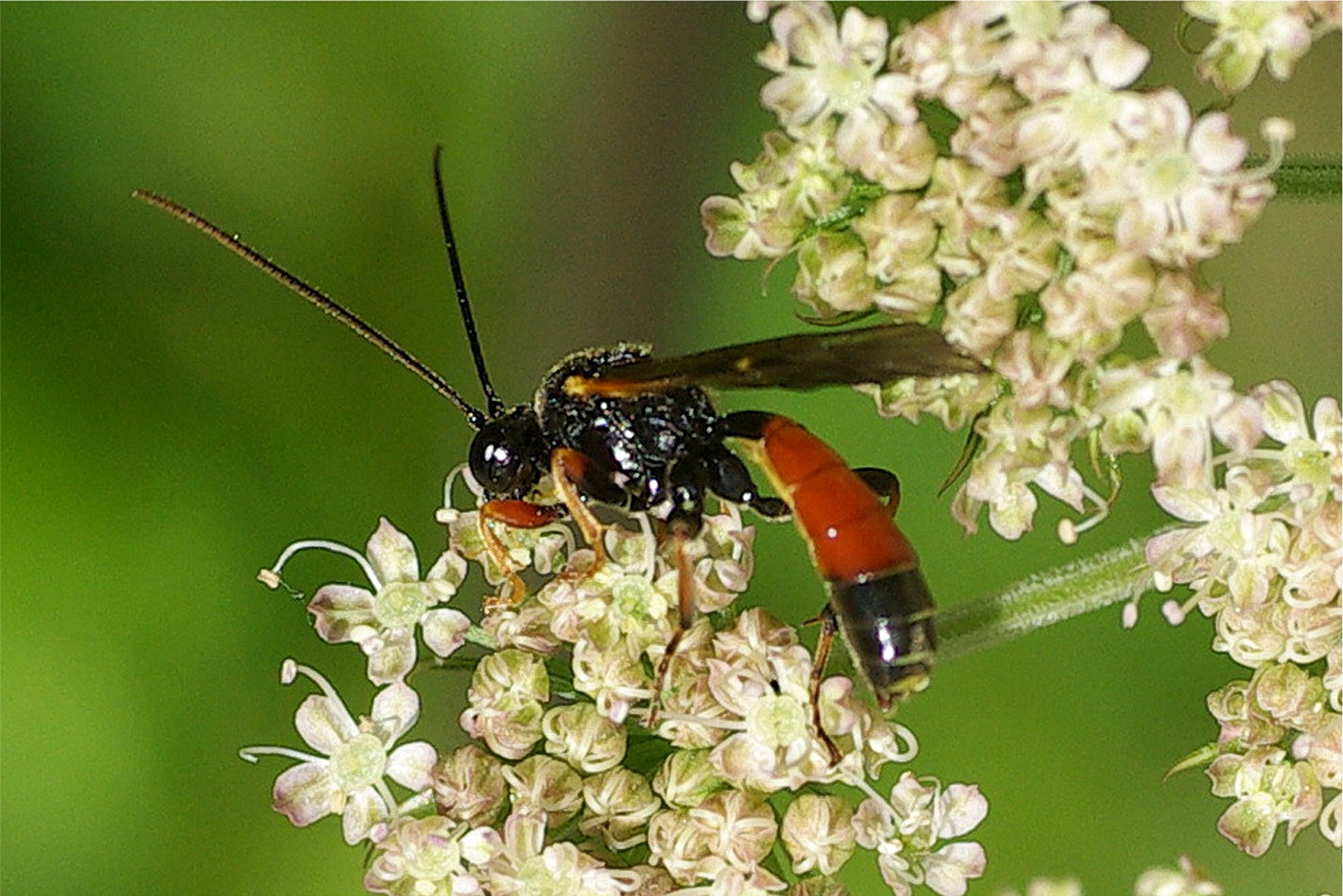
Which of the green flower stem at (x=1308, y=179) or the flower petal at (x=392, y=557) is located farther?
the flower petal at (x=392, y=557)

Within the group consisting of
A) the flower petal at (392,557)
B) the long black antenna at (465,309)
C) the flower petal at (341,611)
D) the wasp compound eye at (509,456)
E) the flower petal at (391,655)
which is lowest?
the flower petal at (391,655)

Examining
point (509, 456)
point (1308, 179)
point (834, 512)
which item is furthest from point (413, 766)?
point (1308, 179)

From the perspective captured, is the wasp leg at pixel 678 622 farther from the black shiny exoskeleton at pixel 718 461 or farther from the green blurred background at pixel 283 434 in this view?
the green blurred background at pixel 283 434

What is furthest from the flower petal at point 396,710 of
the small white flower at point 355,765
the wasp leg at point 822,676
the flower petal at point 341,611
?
the wasp leg at point 822,676

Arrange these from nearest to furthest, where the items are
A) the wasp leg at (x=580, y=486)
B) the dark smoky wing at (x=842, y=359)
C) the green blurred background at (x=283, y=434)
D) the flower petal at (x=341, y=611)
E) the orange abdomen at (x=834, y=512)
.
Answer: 1. the dark smoky wing at (x=842, y=359)
2. the orange abdomen at (x=834, y=512)
3. the wasp leg at (x=580, y=486)
4. the flower petal at (x=341, y=611)
5. the green blurred background at (x=283, y=434)

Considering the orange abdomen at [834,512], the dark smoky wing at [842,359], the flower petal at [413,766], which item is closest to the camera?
the dark smoky wing at [842,359]

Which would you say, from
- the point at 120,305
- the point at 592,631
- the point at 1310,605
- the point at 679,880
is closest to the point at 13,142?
the point at 120,305

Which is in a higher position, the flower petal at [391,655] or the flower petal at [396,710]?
the flower petal at [391,655]

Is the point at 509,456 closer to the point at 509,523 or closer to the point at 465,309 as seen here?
the point at 509,523
